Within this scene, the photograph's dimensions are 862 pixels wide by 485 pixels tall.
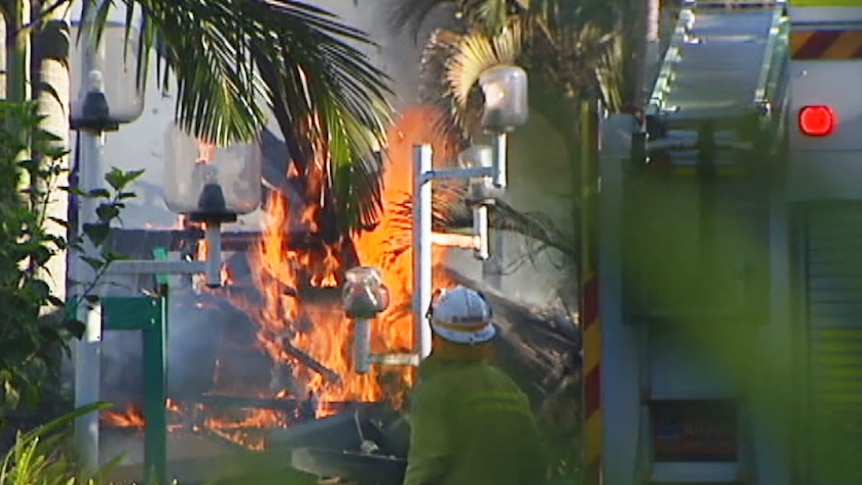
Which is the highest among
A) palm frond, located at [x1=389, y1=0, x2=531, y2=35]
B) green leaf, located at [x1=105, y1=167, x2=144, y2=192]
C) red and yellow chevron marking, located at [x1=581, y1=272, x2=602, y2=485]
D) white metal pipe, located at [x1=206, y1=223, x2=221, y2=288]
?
palm frond, located at [x1=389, y1=0, x2=531, y2=35]

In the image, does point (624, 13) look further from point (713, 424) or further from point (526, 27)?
point (713, 424)

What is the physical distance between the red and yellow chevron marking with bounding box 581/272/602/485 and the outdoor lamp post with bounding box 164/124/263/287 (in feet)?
19.1

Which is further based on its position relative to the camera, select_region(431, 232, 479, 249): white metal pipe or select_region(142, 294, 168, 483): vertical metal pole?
select_region(431, 232, 479, 249): white metal pipe

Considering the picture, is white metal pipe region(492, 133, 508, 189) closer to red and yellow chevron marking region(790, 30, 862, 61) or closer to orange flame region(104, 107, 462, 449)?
orange flame region(104, 107, 462, 449)

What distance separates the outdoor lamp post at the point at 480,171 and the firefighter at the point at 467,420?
25.8 feet

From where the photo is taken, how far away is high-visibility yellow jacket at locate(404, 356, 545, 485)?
6.39 metres

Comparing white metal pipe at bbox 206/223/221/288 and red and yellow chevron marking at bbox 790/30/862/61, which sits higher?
red and yellow chevron marking at bbox 790/30/862/61

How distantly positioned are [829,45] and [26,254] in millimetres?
3519

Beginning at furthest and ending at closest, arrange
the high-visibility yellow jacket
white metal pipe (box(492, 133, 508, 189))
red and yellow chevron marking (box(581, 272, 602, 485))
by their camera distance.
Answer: white metal pipe (box(492, 133, 508, 189))
the high-visibility yellow jacket
red and yellow chevron marking (box(581, 272, 602, 485))

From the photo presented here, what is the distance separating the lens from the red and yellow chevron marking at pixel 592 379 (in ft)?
19.1

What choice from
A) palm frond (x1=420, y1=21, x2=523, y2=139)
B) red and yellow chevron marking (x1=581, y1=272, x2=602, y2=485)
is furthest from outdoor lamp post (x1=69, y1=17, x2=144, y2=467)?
palm frond (x1=420, y1=21, x2=523, y2=139)

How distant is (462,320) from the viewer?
6.56m

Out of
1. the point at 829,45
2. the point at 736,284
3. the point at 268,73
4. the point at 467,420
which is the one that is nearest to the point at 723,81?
the point at 829,45

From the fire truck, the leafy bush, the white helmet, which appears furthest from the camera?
the leafy bush
